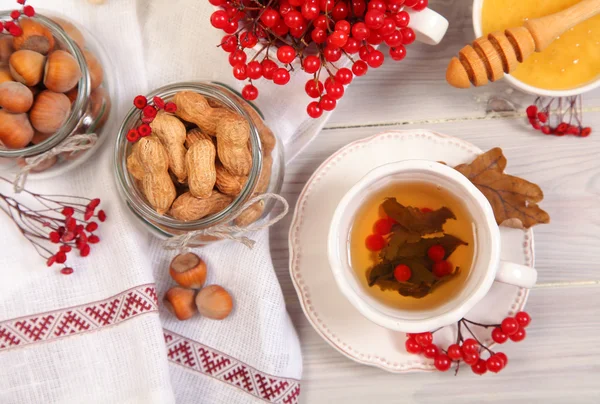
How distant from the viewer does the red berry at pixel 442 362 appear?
0.74 metres

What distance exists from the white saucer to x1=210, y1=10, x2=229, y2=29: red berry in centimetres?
24

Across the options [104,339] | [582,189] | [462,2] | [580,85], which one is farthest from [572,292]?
[104,339]

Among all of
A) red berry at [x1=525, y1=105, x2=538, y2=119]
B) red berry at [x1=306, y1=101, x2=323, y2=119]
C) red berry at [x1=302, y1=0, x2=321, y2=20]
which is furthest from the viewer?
red berry at [x1=525, y1=105, x2=538, y2=119]

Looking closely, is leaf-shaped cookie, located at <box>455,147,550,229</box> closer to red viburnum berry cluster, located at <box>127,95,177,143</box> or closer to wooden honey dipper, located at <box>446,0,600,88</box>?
wooden honey dipper, located at <box>446,0,600,88</box>

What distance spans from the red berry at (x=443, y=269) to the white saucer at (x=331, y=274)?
67 millimetres

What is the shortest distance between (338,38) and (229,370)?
Answer: 0.48 m

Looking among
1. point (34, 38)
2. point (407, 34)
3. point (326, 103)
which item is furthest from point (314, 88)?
point (34, 38)

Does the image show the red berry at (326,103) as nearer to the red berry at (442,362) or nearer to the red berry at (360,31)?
the red berry at (360,31)

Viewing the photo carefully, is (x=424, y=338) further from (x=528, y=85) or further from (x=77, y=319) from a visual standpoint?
(x=77, y=319)

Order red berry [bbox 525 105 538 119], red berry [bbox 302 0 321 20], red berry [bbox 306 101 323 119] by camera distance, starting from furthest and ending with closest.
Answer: red berry [bbox 525 105 538 119]
red berry [bbox 306 101 323 119]
red berry [bbox 302 0 321 20]

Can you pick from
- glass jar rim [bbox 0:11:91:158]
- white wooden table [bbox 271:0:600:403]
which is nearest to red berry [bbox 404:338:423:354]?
white wooden table [bbox 271:0:600:403]

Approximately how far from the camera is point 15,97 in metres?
0.63

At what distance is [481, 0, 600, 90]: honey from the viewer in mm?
763

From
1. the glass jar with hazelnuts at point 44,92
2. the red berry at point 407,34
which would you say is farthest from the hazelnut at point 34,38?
the red berry at point 407,34
